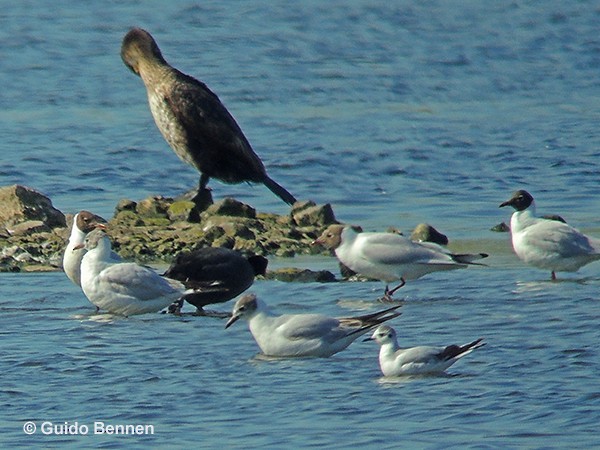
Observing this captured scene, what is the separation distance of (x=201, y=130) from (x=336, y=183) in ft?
9.70

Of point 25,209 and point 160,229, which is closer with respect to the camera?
point 160,229

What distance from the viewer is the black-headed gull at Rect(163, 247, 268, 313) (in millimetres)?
11555

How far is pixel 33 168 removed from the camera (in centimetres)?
1873

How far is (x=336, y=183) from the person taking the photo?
1786 centimetres

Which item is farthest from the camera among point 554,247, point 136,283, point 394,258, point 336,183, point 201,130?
point 336,183

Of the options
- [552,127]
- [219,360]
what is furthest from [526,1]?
[219,360]

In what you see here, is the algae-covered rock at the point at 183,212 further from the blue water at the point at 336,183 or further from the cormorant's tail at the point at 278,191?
the blue water at the point at 336,183

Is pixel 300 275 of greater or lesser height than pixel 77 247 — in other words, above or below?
below

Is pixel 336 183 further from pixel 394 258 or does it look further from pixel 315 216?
pixel 394 258

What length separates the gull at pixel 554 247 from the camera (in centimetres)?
1263

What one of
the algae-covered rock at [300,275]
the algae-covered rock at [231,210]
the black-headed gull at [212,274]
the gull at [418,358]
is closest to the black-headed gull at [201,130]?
the algae-covered rock at [231,210]

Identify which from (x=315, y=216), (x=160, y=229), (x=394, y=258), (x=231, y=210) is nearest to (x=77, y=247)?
(x=394, y=258)

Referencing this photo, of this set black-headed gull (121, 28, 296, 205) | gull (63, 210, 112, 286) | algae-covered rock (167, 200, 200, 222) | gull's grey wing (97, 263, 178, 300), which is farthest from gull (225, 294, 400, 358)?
black-headed gull (121, 28, 296, 205)

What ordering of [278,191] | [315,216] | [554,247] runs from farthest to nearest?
[278,191]
[315,216]
[554,247]
